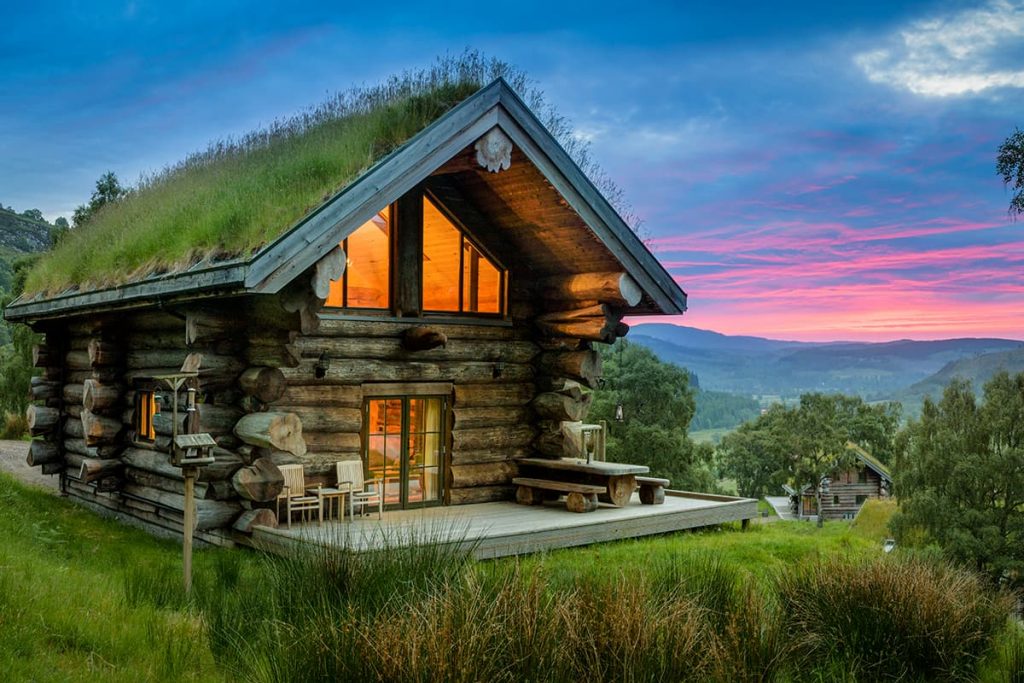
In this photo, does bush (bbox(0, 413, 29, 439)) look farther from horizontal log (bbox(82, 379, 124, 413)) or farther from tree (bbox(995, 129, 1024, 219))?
tree (bbox(995, 129, 1024, 219))

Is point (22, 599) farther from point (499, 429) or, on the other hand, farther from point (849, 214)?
point (849, 214)

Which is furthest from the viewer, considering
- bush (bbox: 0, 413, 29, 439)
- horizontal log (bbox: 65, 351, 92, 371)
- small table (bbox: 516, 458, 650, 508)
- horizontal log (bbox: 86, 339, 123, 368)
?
bush (bbox: 0, 413, 29, 439)

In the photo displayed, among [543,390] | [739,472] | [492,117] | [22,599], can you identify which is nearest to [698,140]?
[543,390]

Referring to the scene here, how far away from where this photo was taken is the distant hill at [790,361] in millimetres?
141375

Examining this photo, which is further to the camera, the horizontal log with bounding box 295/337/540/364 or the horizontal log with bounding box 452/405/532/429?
the horizontal log with bounding box 452/405/532/429

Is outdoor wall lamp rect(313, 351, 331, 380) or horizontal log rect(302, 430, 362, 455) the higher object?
outdoor wall lamp rect(313, 351, 331, 380)

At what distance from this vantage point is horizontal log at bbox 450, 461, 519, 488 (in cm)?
1359

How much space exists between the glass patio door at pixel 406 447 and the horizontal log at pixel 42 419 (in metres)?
7.31

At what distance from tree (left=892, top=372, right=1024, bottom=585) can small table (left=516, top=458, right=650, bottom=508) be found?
25.7m

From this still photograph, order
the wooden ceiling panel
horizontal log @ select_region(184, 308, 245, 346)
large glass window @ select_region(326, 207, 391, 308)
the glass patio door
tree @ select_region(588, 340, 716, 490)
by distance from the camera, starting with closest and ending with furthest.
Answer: horizontal log @ select_region(184, 308, 245, 346), large glass window @ select_region(326, 207, 391, 308), the wooden ceiling panel, the glass patio door, tree @ select_region(588, 340, 716, 490)

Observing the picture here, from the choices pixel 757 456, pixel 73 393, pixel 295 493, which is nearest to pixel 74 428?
pixel 73 393

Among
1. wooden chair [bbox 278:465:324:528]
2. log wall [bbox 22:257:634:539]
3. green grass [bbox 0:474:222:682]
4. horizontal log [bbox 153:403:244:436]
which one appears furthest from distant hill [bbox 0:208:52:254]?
green grass [bbox 0:474:222:682]

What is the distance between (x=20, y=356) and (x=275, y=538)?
20.0 metres

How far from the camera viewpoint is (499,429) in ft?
46.3
